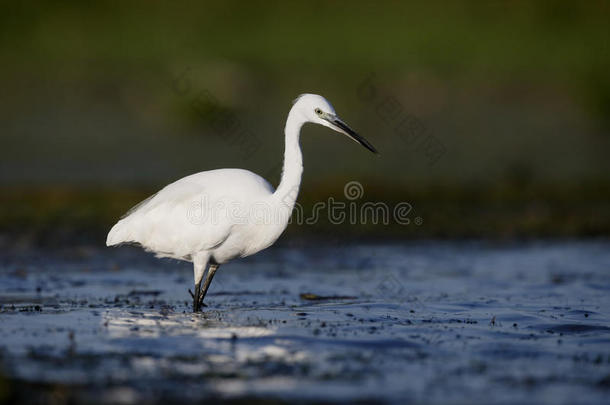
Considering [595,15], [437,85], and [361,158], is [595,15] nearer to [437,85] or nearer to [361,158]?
[437,85]

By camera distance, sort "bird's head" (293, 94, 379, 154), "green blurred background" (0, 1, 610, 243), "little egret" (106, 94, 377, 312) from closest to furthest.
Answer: "little egret" (106, 94, 377, 312)
"bird's head" (293, 94, 379, 154)
"green blurred background" (0, 1, 610, 243)

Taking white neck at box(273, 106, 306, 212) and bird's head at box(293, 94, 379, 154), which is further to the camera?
bird's head at box(293, 94, 379, 154)

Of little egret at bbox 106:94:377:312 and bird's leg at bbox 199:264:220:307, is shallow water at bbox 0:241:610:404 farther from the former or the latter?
little egret at bbox 106:94:377:312

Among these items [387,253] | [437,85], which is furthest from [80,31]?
[387,253]

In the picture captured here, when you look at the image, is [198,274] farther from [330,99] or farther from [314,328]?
[330,99]

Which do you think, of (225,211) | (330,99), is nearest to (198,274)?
(225,211)

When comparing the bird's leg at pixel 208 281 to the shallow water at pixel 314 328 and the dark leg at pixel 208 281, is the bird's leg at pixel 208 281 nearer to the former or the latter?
the dark leg at pixel 208 281

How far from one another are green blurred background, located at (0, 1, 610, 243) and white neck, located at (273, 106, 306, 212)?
5653 mm

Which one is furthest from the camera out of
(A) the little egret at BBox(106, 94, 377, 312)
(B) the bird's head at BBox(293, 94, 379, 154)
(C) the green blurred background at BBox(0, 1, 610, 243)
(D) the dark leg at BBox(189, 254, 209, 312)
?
(C) the green blurred background at BBox(0, 1, 610, 243)

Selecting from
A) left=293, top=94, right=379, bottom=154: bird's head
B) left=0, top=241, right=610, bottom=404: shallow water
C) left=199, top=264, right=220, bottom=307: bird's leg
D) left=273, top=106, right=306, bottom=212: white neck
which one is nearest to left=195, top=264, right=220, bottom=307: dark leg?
left=199, top=264, right=220, bottom=307: bird's leg

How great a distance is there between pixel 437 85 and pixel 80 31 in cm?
1122

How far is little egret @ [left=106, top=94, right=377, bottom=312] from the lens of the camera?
360 inches

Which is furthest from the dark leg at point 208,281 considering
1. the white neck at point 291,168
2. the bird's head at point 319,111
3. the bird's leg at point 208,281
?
the bird's head at point 319,111

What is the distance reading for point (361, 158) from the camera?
2128cm
